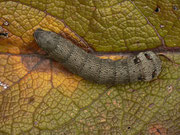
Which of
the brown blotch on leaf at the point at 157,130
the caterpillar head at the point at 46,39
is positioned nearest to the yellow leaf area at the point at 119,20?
the caterpillar head at the point at 46,39

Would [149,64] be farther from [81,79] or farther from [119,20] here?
[81,79]

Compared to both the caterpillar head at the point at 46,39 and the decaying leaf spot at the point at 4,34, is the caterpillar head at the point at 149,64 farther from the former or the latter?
the decaying leaf spot at the point at 4,34

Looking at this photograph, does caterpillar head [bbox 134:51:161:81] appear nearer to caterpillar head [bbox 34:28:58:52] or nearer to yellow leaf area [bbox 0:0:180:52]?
yellow leaf area [bbox 0:0:180:52]

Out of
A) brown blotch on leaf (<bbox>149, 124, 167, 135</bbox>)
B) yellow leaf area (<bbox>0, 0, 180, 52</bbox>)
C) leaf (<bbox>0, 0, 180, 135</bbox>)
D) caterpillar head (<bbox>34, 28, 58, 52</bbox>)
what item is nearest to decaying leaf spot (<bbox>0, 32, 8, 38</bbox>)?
leaf (<bbox>0, 0, 180, 135</bbox>)

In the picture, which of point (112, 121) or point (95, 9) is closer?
point (95, 9)

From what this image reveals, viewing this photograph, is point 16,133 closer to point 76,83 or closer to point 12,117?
point 12,117

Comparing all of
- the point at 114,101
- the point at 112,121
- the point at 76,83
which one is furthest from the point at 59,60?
the point at 112,121

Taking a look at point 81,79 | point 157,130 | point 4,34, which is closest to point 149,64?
point 157,130

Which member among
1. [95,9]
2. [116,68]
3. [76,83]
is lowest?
[76,83]
